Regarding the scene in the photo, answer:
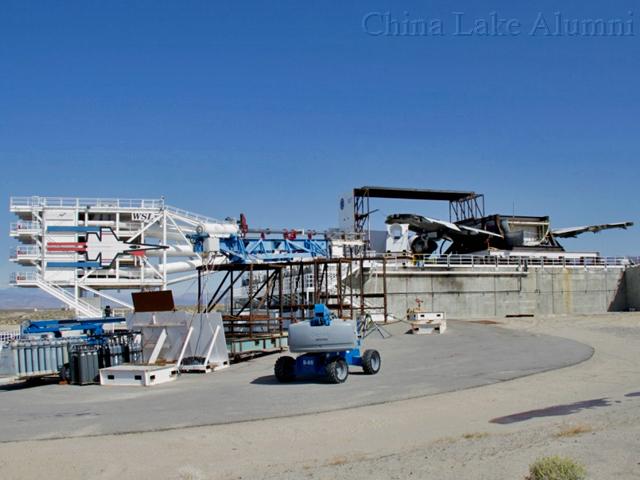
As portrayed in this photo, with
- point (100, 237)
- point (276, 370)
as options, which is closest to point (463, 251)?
point (100, 237)

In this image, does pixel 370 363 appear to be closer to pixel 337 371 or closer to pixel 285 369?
pixel 337 371

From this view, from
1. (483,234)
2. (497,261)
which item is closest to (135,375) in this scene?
(497,261)

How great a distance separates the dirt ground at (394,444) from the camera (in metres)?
9.05

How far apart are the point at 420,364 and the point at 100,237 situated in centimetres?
2122

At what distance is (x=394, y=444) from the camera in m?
10.8

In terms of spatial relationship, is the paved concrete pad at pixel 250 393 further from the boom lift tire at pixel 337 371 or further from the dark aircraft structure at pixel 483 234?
the dark aircraft structure at pixel 483 234

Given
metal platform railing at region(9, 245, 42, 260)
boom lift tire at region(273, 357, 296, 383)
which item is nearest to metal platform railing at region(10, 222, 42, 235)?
metal platform railing at region(9, 245, 42, 260)

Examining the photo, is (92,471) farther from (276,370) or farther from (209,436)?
(276,370)

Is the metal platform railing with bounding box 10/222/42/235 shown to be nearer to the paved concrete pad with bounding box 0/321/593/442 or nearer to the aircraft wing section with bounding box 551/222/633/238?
the paved concrete pad with bounding box 0/321/593/442

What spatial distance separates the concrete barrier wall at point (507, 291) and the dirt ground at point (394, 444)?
2375cm

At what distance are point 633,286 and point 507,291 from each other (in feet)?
38.9

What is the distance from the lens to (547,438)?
10.2 m

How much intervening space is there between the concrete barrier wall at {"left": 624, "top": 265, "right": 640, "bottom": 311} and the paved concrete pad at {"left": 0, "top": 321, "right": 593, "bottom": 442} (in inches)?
1025

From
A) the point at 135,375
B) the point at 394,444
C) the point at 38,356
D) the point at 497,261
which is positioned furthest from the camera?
the point at 497,261
